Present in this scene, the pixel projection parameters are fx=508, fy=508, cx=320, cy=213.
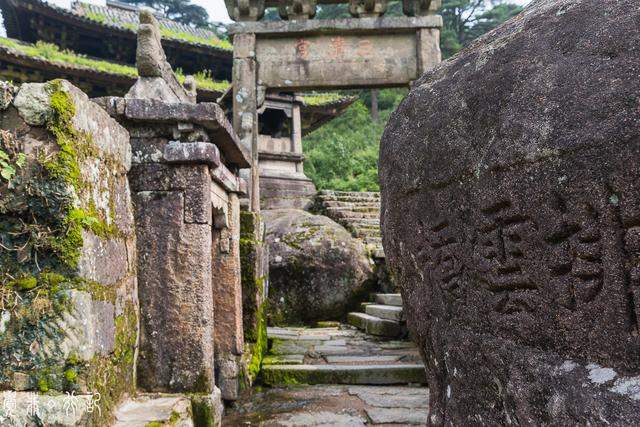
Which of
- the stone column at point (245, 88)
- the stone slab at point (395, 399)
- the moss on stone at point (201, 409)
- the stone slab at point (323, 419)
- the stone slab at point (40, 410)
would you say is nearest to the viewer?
the stone slab at point (40, 410)

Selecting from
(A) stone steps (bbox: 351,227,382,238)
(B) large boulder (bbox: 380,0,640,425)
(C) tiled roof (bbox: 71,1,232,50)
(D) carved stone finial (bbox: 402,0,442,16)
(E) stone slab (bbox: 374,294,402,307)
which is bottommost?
(E) stone slab (bbox: 374,294,402,307)

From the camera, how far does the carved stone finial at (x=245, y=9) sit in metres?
6.80

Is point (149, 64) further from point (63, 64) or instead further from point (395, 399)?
point (63, 64)

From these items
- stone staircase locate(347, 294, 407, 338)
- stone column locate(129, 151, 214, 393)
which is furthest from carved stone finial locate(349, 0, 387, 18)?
stone column locate(129, 151, 214, 393)

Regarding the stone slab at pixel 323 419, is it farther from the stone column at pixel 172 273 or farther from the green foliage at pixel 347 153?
the green foliage at pixel 347 153

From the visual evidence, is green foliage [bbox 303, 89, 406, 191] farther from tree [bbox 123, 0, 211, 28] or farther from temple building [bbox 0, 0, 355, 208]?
tree [bbox 123, 0, 211, 28]

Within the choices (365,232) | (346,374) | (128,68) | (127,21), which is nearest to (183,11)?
(127,21)

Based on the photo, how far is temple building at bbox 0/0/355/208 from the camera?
1177 cm

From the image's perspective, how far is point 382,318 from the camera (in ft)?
22.8

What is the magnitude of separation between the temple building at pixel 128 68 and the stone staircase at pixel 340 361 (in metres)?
6.79

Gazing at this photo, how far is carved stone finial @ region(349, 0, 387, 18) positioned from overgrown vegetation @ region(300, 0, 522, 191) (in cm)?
761

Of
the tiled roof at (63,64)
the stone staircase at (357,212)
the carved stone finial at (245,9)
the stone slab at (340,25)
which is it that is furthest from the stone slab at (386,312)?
the tiled roof at (63,64)

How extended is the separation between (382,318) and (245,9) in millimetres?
4578

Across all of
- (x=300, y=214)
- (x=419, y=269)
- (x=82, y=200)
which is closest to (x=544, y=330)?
(x=419, y=269)
